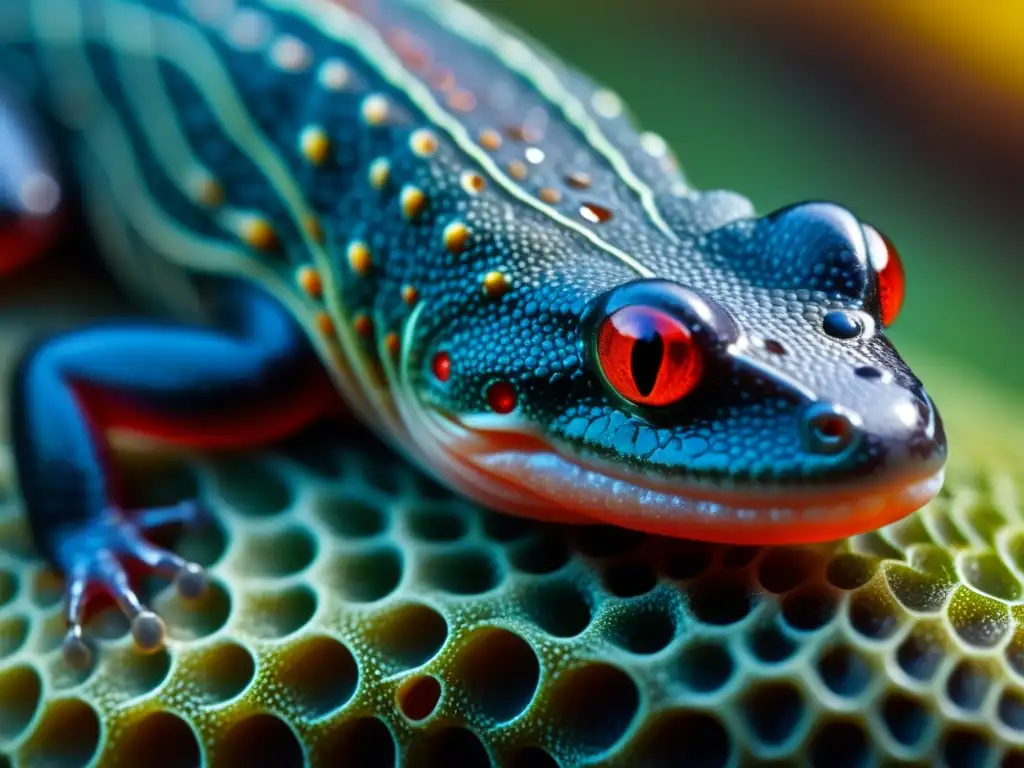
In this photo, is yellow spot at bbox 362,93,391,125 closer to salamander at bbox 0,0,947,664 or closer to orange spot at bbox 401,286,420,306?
salamander at bbox 0,0,947,664

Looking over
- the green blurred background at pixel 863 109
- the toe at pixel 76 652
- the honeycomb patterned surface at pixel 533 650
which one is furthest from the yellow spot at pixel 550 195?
the green blurred background at pixel 863 109

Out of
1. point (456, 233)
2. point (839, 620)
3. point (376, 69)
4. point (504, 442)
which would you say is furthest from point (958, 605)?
point (376, 69)

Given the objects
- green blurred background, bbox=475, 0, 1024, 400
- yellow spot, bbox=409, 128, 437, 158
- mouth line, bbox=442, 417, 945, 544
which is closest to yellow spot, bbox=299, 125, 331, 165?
yellow spot, bbox=409, 128, 437, 158

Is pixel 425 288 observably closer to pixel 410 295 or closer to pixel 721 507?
pixel 410 295

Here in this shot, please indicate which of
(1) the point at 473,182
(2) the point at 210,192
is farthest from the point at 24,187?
(1) the point at 473,182

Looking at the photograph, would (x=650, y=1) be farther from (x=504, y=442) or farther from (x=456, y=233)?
(x=504, y=442)

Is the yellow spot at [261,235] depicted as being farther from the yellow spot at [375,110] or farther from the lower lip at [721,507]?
the lower lip at [721,507]
